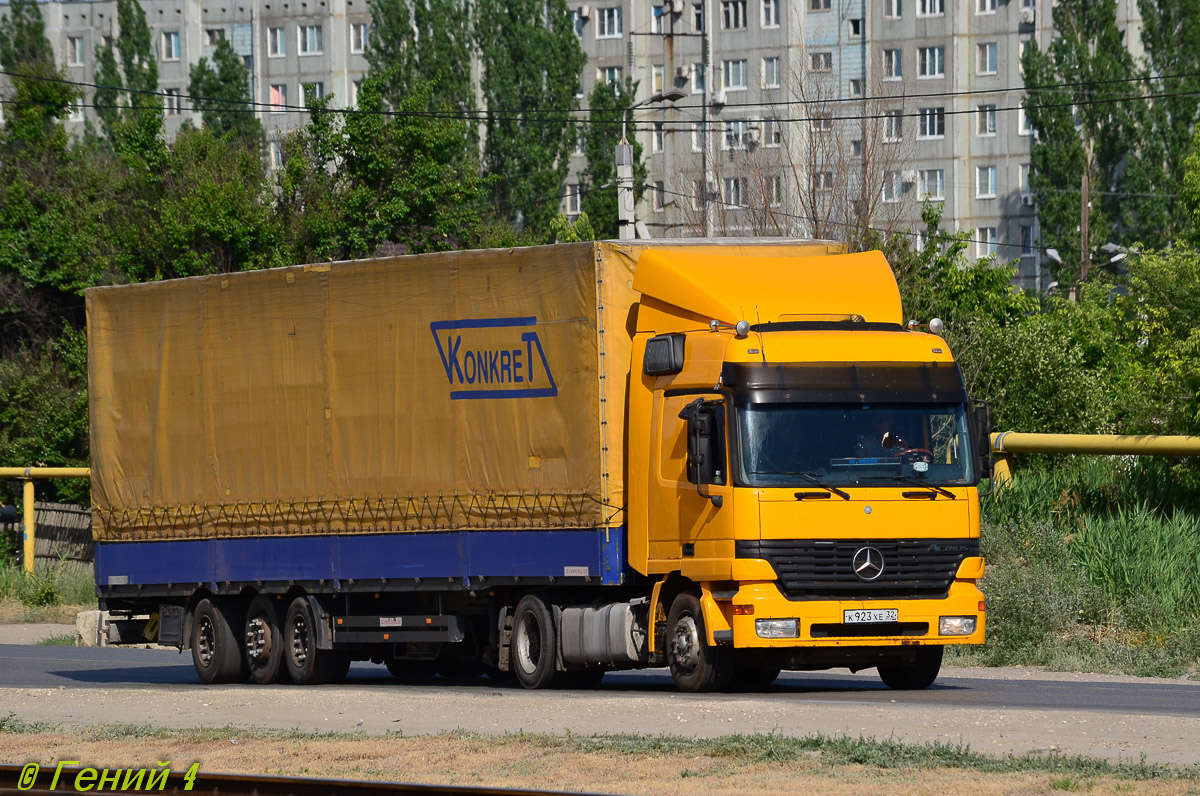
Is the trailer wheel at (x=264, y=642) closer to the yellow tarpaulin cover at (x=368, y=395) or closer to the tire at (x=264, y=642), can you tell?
the tire at (x=264, y=642)

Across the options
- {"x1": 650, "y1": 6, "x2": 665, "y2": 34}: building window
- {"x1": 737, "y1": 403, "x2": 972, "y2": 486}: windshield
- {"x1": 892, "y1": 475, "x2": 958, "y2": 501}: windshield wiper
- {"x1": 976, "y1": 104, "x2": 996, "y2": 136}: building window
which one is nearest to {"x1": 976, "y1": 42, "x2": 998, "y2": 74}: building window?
{"x1": 976, "y1": 104, "x2": 996, "y2": 136}: building window

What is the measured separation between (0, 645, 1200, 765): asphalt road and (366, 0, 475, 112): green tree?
70705 mm

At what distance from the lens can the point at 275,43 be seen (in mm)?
103188

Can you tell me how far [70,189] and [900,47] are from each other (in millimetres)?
51319

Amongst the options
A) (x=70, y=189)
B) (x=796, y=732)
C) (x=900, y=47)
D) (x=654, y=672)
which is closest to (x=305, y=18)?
(x=900, y=47)

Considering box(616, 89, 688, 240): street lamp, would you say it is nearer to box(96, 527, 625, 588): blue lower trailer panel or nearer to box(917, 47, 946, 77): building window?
box(96, 527, 625, 588): blue lower trailer panel

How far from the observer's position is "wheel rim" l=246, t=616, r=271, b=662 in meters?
21.3

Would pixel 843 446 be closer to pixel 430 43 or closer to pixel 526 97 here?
pixel 526 97

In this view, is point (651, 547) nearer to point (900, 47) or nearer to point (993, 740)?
point (993, 740)

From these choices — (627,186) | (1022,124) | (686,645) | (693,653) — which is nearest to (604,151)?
(1022,124)

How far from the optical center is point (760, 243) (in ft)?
61.2

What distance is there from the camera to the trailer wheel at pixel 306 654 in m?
20.5

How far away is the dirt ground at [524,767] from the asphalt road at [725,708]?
1.28m

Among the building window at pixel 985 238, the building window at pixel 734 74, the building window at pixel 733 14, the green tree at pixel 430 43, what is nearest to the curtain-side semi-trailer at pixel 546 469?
the green tree at pixel 430 43
